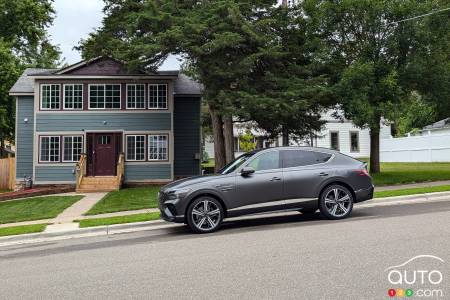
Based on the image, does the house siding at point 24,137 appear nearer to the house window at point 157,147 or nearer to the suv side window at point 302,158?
the house window at point 157,147

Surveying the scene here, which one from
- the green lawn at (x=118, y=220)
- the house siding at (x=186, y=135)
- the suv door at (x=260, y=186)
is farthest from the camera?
the house siding at (x=186, y=135)

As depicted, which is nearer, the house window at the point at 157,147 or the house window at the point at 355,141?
the house window at the point at 157,147

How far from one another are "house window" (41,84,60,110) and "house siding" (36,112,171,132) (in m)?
0.44

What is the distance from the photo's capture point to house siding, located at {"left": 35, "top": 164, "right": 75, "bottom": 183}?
75.7 ft

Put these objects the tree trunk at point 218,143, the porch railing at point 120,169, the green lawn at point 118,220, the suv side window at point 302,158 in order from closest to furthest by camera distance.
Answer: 1. the suv side window at point 302,158
2. the green lawn at point 118,220
3. the porch railing at point 120,169
4. the tree trunk at point 218,143

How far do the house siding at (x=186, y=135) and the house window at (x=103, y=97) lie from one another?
3.27 meters

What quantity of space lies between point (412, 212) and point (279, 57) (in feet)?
33.4

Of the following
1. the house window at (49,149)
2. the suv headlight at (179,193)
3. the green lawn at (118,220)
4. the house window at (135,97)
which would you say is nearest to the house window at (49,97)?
the house window at (49,149)

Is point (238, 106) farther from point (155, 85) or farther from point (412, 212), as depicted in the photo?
point (412, 212)

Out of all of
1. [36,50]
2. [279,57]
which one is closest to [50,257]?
[279,57]

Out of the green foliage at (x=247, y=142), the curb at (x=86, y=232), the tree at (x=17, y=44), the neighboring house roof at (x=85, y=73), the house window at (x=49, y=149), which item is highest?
the tree at (x=17, y=44)

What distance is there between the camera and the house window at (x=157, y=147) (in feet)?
77.5

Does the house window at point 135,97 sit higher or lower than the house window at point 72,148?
higher

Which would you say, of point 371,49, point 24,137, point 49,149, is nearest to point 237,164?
point 371,49
